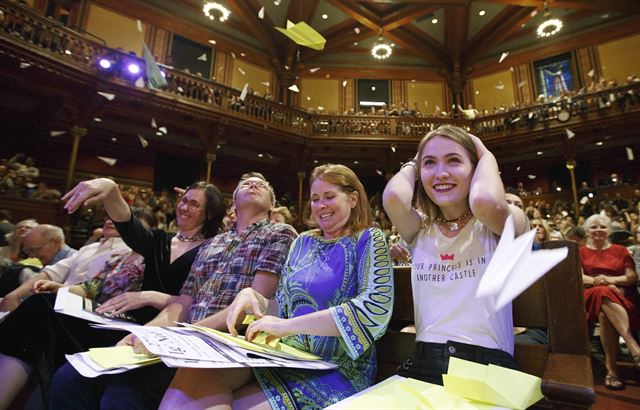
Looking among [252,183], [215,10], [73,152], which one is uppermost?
[215,10]

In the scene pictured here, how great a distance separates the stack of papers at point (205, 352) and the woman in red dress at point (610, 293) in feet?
7.79

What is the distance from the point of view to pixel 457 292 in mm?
927

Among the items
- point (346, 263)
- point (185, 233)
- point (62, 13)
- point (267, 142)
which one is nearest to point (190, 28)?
point (62, 13)

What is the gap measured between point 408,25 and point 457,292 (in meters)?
12.1

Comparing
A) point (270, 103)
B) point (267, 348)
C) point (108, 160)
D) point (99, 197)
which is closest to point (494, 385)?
point (267, 348)

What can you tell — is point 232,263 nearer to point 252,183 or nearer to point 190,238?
point 252,183

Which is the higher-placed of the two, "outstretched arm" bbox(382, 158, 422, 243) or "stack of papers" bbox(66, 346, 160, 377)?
"outstretched arm" bbox(382, 158, 422, 243)

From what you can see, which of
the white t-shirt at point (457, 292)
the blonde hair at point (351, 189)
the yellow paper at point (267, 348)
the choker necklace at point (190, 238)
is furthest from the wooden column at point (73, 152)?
the white t-shirt at point (457, 292)

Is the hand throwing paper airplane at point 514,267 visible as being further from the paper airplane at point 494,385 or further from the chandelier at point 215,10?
the chandelier at point 215,10

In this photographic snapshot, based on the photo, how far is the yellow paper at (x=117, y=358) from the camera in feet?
2.80

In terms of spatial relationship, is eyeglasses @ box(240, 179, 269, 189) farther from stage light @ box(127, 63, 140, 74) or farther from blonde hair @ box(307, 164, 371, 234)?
stage light @ box(127, 63, 140, 74)

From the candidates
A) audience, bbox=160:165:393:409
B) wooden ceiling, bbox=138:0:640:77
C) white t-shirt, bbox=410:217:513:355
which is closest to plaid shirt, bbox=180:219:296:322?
audience, bbox=160:165:393:409

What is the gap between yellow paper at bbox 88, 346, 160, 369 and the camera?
853mm

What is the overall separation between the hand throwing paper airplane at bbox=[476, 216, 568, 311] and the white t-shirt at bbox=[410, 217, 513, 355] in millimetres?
459
